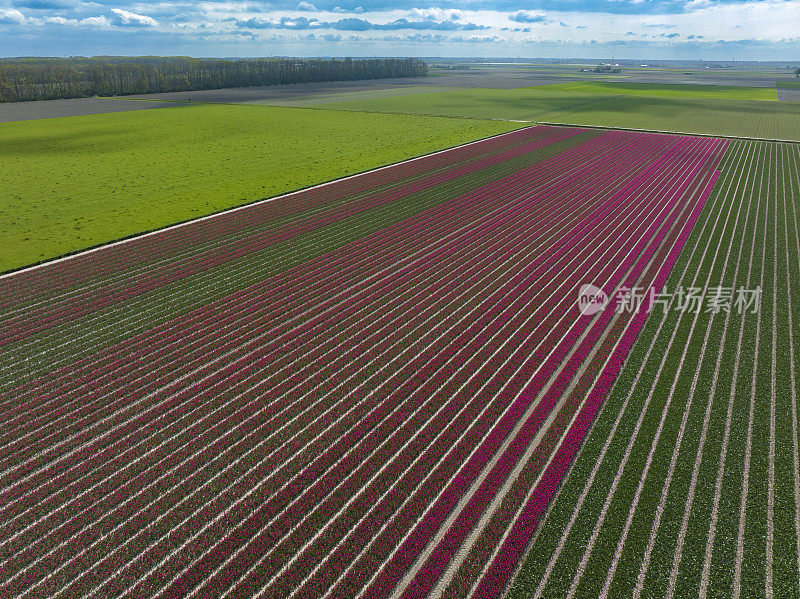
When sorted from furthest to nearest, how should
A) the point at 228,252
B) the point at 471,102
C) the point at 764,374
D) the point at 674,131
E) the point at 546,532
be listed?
the point at 471,102 < the point at 674,131 < the point at 228,252 < the point at 764,374 < the point at 546,532

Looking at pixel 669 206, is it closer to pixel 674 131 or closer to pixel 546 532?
pixel 546 532

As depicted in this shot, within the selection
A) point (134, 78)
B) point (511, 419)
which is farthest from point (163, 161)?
point (134, 78)

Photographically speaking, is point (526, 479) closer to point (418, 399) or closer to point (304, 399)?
point (418, 399)

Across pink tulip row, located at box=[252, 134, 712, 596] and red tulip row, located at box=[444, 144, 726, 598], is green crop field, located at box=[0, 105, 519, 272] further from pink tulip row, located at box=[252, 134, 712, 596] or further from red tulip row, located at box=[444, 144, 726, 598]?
red tulip row, located at box=[444, 144, 726, 598]

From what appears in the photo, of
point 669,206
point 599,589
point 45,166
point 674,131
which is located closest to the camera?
point 599,589

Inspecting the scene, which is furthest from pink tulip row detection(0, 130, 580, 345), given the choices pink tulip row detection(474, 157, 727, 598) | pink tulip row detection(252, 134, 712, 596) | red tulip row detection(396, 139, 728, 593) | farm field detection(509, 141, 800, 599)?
farm field detection(509, 141, 800, 599)

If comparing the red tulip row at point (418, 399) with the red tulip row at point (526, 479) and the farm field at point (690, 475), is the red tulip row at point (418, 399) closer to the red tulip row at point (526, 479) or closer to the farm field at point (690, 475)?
the red tulip row at point (526, 479)

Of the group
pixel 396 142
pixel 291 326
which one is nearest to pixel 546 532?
pixel 291 326
